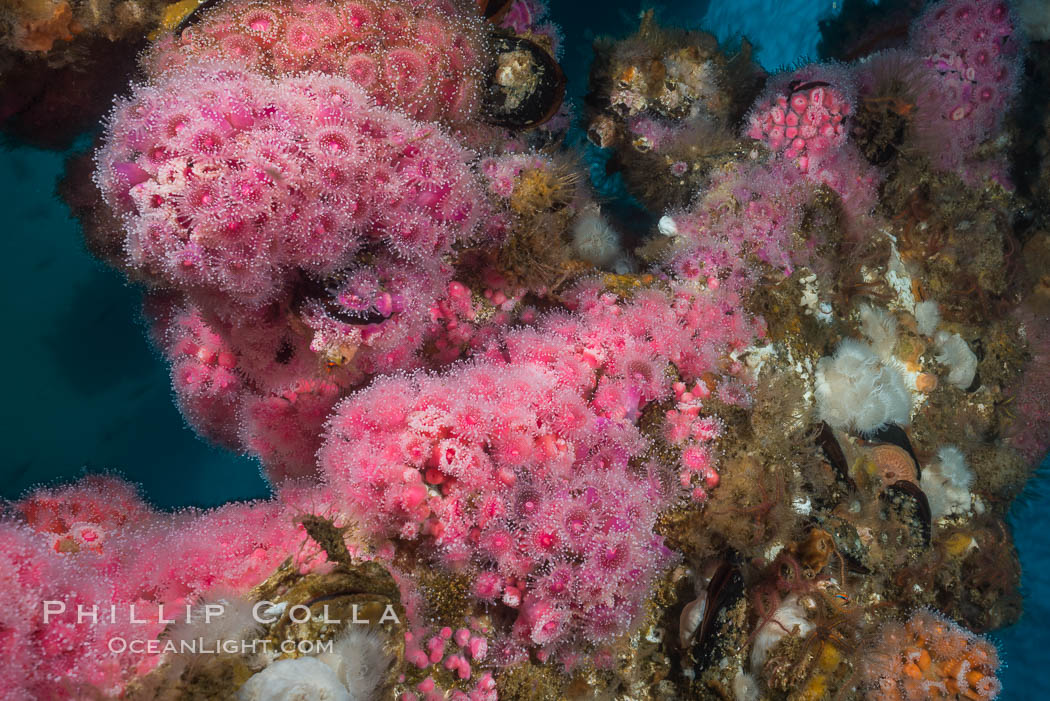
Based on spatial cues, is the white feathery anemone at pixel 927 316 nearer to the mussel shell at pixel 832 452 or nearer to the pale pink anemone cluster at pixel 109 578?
the mussel shell at pixel 832 452

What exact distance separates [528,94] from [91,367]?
6.89 meters

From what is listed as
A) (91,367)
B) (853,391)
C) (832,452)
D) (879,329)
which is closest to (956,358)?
(879,329)

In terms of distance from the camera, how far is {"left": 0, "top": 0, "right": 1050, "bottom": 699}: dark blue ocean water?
20.3ft

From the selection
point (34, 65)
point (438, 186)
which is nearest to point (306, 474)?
point (438, 186)

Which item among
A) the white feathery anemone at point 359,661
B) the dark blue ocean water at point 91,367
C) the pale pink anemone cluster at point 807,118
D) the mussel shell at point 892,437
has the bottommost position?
the dark blue ocean water at point 91,367

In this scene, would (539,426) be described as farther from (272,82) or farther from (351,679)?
(272,82)

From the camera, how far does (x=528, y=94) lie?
4629 mm

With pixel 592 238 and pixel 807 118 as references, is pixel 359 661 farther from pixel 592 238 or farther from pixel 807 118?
pixel 807 118

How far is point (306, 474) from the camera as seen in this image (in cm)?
457

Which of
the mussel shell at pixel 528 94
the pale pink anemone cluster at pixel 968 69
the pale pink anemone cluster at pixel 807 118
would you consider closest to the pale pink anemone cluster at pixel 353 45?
the mussel shell at pixel 528 94

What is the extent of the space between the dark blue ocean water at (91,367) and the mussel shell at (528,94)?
226cm

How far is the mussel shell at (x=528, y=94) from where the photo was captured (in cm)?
452

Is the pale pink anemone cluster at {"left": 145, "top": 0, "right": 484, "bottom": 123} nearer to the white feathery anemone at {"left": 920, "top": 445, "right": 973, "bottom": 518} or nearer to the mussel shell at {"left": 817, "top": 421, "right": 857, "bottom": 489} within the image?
the mussel shell at {"left": 817, "top": 421, "right": 857, "bottom": 489}

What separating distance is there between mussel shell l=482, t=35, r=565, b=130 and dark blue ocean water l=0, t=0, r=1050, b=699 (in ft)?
7.40
